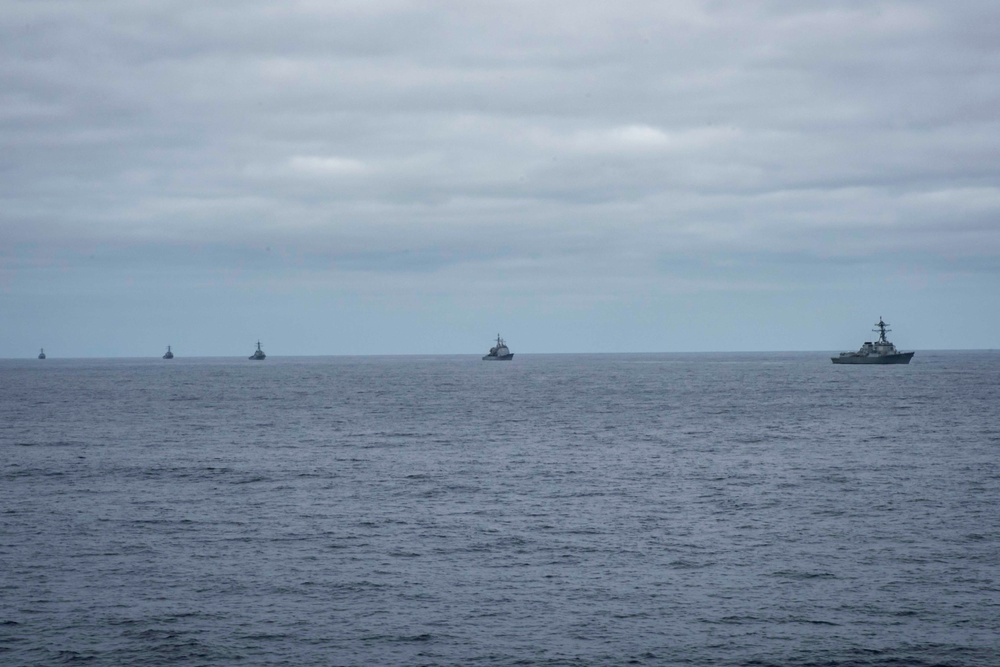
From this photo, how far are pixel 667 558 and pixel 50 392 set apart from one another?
149m

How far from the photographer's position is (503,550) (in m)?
37.7

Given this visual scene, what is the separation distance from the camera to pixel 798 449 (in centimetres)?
7062

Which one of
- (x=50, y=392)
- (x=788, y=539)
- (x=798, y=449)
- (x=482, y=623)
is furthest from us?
(x=50, y=392)

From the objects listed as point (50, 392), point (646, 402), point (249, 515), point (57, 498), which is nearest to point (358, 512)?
point (249, 515)

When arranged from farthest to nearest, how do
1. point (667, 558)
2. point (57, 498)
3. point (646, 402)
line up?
point (646, 402)
point (57, 498)
point (667, 558)

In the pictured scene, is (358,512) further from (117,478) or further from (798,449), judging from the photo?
(798,449)

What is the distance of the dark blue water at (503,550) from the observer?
27.2 meters

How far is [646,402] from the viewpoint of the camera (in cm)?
12750

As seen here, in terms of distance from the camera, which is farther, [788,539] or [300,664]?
[788,539]

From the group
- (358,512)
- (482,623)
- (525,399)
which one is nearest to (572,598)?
(482,623)

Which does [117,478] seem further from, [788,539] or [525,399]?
[525,399]

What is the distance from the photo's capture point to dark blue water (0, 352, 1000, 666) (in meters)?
27.2

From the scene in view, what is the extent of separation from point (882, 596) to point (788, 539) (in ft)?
27.3

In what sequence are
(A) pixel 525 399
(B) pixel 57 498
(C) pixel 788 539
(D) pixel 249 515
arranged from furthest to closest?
(A) pixel 525 399, (B) pixel 57 498, (D) pixel 249 515, (C) pixel 788 539
